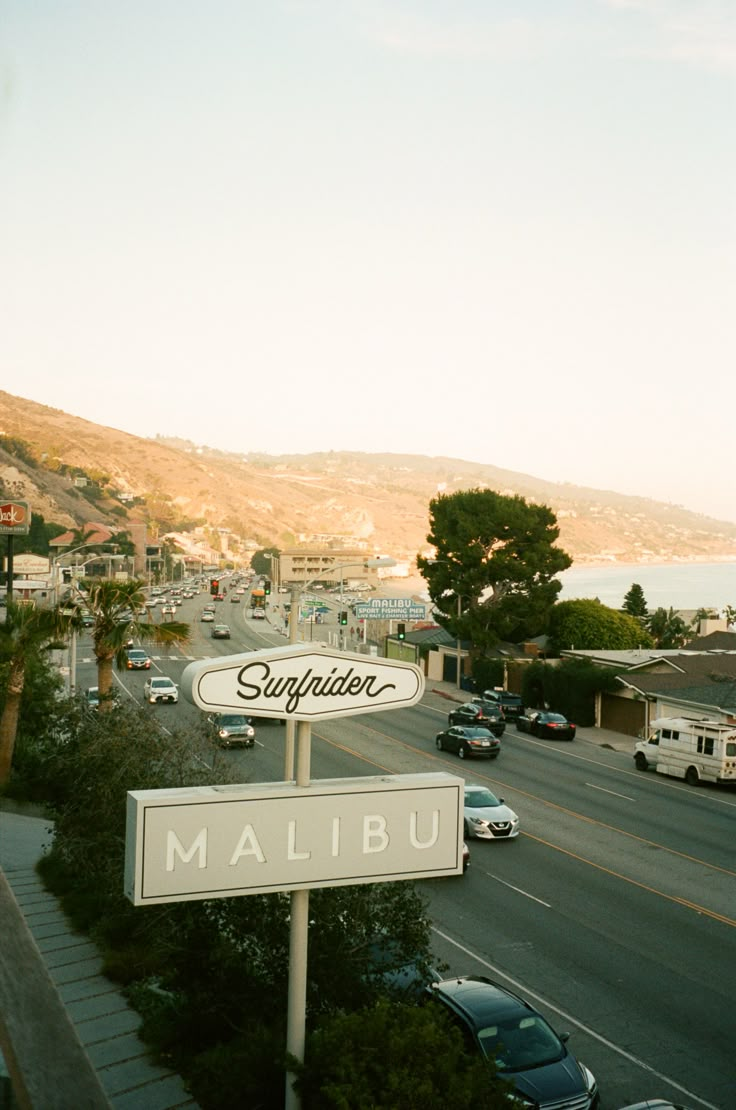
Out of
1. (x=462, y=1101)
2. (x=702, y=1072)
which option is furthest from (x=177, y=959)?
(x=702, y=1072)

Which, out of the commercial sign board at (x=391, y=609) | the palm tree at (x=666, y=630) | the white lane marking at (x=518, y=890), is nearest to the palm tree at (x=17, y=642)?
the white lane marking at (x=518, y=890)

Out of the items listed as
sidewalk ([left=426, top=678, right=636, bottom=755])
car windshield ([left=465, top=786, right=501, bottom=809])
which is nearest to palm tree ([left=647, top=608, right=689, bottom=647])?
sidewalk ([left=426, top=678, right=636, bottom=755])

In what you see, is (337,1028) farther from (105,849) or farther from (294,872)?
(105,849)

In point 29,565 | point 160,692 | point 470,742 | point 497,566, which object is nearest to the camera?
point 470,742

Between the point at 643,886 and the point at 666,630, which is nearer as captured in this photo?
the point at 643,886

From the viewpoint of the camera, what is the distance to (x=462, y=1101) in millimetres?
9180

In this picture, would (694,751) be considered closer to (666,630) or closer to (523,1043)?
(523,1043)

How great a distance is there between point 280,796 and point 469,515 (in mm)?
60580

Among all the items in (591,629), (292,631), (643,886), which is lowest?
(643,886)

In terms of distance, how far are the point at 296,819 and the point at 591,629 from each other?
61.7m

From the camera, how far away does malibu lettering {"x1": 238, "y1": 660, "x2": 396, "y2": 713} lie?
9.83 meters

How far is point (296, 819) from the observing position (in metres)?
9.93

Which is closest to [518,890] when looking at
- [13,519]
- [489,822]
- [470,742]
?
[489,822]

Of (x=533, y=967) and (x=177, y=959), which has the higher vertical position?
(x=177, y=959)
